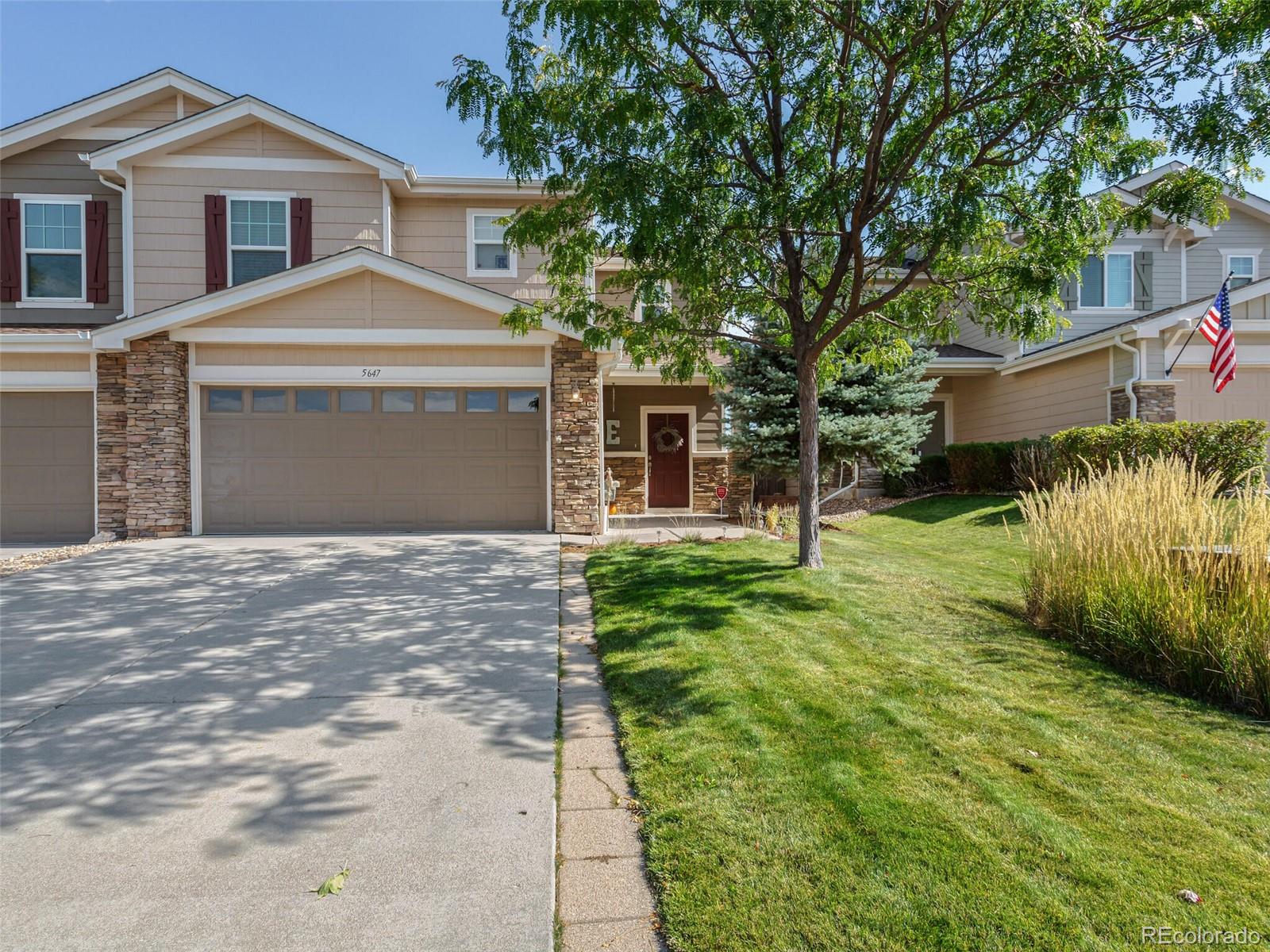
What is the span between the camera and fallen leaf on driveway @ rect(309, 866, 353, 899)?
8.24ft

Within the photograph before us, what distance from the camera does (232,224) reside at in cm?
1241

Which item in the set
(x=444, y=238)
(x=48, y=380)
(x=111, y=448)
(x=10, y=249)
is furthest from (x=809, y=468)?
(x=10, y=249)

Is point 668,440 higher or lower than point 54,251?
lower

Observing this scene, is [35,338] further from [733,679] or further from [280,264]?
[733,679]

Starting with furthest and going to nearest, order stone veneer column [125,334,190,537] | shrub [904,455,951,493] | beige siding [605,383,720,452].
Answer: shrub [904,455,951,493] → beige siding [605,383,720,452] → stone veneer column [125,334,190,537]

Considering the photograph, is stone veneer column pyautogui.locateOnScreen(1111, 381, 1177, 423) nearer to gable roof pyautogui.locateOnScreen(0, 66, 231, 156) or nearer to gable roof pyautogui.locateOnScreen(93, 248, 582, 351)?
gable roof pyautogui.locateOnScreen(93, 248, 582, 351)

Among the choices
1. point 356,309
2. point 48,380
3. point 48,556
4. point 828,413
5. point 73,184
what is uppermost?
point 73,184

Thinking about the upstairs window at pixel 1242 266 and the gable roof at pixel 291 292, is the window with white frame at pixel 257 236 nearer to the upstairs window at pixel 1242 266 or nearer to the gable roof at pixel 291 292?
the gable roof at pixel 291 292

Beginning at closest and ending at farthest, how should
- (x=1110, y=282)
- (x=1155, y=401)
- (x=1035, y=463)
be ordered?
(x=1035, y=463) < (x=1155, y=401) < (x=1110, y=282)

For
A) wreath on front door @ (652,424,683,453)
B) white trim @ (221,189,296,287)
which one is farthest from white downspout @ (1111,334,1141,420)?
white trim @ (221,189,296,287)

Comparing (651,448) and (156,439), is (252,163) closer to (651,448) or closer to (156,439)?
(156,439)

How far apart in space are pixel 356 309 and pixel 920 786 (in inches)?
398

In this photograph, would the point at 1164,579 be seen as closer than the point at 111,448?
Yes

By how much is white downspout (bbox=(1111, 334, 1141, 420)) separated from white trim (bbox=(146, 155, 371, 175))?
44.5 ft
